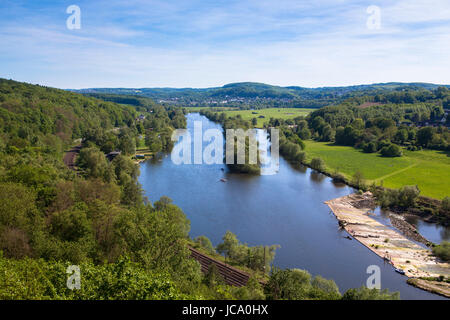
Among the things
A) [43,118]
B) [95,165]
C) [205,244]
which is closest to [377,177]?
[205,244]

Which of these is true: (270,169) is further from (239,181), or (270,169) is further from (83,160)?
(83,160)

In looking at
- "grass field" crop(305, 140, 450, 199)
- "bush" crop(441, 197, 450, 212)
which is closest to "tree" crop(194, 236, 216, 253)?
"bush" crop(441, 197, 450, 212)

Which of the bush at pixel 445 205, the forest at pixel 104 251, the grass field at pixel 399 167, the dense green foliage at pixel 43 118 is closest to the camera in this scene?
the forest at pixel 104 251

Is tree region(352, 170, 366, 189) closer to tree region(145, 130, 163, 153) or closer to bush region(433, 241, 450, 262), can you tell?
bush region(433, 241, 450, 262)

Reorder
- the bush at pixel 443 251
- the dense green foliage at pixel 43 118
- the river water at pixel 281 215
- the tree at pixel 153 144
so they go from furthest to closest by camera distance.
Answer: the tree at pixel 153 144, the dense green foliage at pixel 43 118, the bush at pixel 443 251, the river water at pixel 281 215

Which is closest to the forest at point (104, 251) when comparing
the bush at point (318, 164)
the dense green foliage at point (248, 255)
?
the dense green foliage at point (248, 255)

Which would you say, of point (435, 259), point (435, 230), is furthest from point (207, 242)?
point (435, 230)

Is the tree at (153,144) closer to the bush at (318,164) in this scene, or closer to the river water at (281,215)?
the river water at (281,215)
